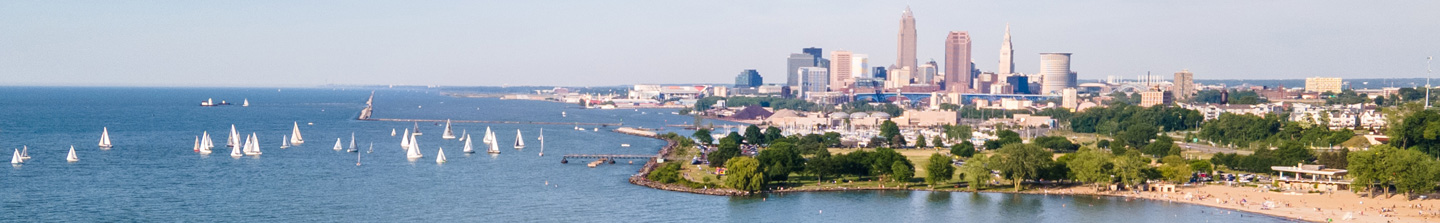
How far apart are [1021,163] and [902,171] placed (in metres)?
3.40

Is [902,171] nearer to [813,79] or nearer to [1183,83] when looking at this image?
[1183,83]

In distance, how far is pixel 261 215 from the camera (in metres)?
32.6

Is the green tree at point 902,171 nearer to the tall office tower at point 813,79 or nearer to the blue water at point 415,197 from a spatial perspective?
the blue water at point 415,197

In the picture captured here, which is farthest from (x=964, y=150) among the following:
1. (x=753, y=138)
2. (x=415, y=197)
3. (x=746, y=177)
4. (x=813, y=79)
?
(x=813, y=79)

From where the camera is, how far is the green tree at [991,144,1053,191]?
37594mm

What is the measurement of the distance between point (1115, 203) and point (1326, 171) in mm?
7892

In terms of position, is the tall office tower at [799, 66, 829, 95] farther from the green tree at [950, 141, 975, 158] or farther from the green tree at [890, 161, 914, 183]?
the green tree at [890, 161, 914, 183]

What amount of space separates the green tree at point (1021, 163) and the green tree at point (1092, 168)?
34.6 inches

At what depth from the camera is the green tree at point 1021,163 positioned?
37.6 m

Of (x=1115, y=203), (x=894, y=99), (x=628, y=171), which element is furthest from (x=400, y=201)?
(x=894, y=99)

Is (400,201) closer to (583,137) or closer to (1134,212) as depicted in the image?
(1134,212)

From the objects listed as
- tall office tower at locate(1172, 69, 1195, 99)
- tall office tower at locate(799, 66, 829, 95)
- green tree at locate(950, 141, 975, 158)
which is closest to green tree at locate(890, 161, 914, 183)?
green tree at locate(950, 141, 975, 158)

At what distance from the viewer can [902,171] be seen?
126 ft

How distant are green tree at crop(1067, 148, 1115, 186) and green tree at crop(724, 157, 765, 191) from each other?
908 cm
